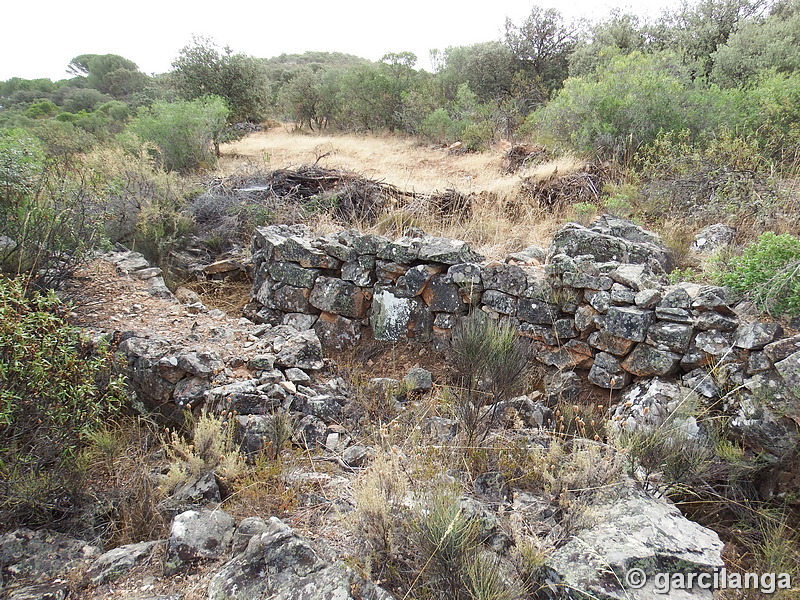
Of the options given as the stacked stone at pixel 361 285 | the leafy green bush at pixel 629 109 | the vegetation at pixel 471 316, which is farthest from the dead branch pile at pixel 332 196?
the leafy green bush at pixel 629 109

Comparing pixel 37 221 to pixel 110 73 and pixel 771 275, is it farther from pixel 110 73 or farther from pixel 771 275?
pixel 110 73

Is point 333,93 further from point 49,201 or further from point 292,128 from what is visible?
point 49,201

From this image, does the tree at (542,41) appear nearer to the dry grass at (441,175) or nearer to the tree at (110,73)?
the dry grass at (441,175)

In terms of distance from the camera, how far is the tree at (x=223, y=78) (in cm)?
1655

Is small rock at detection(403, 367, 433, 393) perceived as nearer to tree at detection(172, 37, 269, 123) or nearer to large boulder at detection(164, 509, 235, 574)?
large boulder at detection(164, 509, 235, 574)

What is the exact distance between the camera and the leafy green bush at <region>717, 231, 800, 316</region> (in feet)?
11.1

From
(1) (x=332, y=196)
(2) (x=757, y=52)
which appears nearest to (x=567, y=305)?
(1) (x=332, y=196)

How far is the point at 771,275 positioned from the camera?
3.57 m

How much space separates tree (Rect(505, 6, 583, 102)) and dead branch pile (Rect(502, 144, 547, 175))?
880 cm

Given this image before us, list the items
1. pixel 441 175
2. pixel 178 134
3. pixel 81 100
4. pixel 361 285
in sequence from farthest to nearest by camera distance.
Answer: pixel 81 100
pixel 441 175
pixel 178 134
pixel 361 285

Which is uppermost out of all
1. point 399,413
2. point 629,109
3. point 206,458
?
point 629,109

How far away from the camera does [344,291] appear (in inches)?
211

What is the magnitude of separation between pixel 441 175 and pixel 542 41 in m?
11.6

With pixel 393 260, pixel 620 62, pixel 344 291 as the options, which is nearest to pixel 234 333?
pixel 344 291
